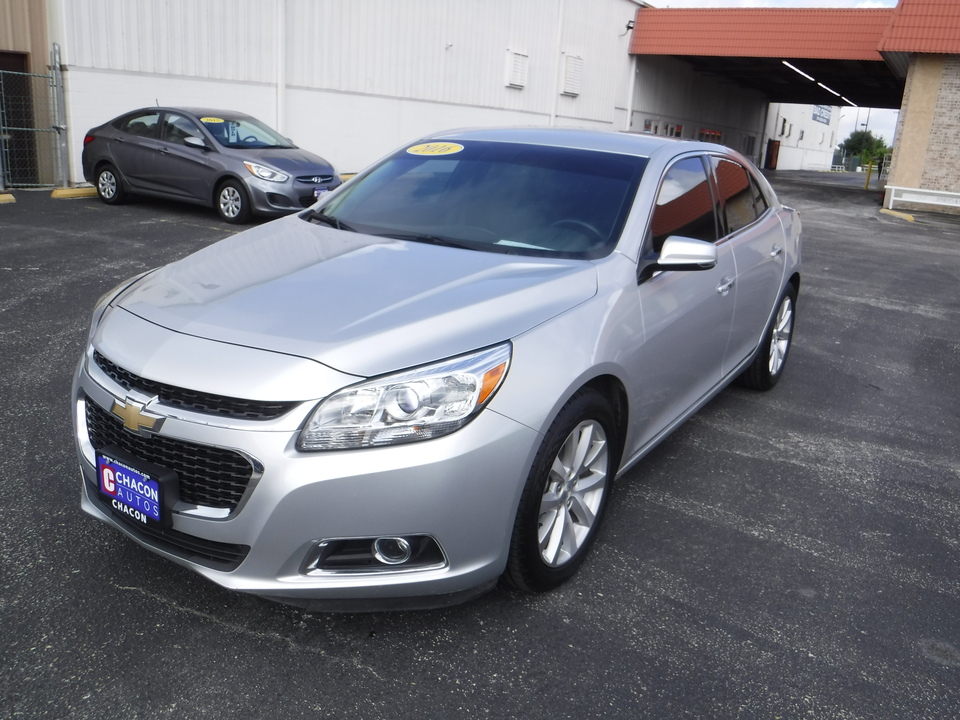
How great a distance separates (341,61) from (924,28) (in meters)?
13.7

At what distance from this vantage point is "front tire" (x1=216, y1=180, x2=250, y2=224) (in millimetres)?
11438

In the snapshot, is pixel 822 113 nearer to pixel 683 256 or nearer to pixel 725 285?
pixel 725 285

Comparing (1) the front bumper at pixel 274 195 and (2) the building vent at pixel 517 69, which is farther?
(2) the building vent at pixel 517 69

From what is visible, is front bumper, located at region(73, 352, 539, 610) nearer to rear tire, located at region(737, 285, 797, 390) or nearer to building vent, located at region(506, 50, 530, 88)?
rear tire, located at region(737, 285, 797, 390)

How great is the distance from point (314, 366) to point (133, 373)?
0.59 meters

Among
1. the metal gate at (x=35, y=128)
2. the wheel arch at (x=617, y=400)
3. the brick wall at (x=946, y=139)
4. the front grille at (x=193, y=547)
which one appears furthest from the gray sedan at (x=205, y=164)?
the brick wall at (x=946, y=139)

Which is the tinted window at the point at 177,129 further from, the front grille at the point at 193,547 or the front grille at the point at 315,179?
the front grille at the point at 193,547

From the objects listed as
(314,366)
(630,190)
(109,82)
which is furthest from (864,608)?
(109,82)

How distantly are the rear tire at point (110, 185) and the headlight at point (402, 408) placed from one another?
11381 mm

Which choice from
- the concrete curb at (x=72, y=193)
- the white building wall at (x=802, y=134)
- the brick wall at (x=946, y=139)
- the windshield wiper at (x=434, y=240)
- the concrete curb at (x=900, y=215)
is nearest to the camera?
the windshield wiper at (x=434, y=240)

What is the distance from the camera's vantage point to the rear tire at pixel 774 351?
538 centimetres

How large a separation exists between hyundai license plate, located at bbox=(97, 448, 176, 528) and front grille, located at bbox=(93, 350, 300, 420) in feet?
0.71

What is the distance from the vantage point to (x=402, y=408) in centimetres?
252

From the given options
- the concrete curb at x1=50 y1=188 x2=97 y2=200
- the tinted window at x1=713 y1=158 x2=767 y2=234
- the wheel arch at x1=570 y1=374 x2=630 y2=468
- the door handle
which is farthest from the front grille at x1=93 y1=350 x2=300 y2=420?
the concrete curb at x1=50 y1=188 x2=97 y2=200
